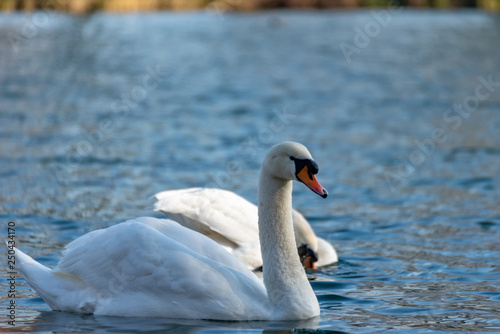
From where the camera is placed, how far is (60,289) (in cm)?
633

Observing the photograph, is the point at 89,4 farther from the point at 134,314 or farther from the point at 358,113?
the point at 134,314

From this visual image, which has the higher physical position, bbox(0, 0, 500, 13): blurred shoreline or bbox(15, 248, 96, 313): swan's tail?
bbox(15, 248, 96, 313): swan's tail

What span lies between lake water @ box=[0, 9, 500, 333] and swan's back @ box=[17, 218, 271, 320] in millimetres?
112

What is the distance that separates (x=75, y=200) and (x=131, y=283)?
15.5 ft

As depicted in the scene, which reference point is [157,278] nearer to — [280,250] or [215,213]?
[280,250]

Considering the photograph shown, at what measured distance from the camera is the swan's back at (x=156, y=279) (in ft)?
19.8

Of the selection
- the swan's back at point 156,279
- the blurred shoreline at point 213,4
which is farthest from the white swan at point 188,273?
the blurred shoreline at point 213,4

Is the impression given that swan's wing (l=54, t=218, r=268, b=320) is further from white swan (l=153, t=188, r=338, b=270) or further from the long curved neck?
white swan (l=153, t=188, r=338, b=270)

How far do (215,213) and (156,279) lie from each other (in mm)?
2175

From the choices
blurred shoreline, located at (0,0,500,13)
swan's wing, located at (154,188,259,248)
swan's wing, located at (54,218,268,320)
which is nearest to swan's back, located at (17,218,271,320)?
swan's wing, located at (54,218,268,320)

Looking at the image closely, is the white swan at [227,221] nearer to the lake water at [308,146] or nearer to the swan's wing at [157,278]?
the lake water at [308,146]

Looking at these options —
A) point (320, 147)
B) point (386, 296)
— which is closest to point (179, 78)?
point (320, 147)

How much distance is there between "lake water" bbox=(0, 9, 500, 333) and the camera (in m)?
7.16

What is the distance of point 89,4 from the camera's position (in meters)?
47.3
